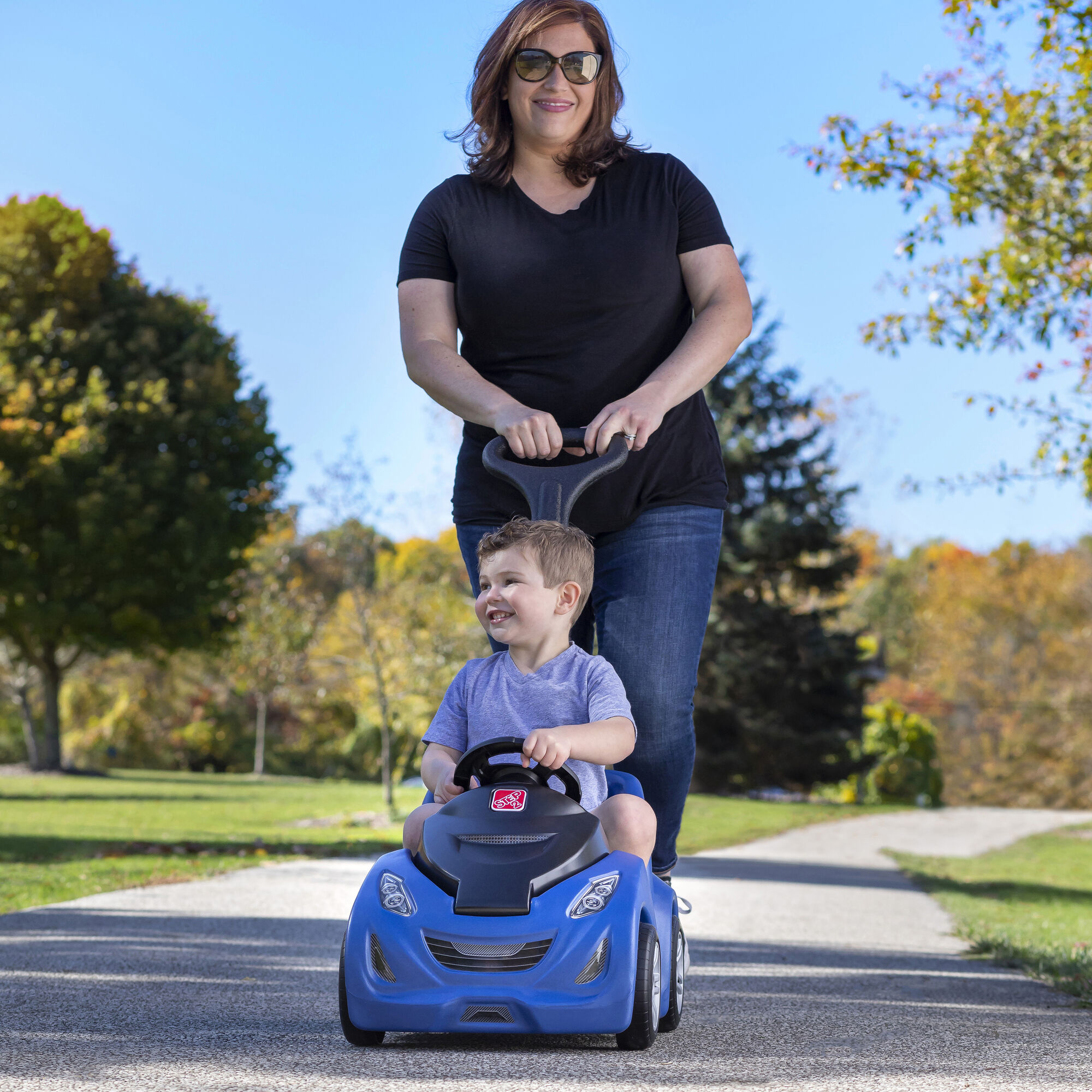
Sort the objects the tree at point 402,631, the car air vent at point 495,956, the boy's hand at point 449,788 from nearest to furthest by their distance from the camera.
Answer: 1. the car air vent at point 495,956
2. the boy's hand at point 449,788
3. the tree at point 402,631

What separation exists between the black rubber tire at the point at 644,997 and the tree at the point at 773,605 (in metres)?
21.1

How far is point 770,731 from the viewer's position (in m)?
24.2

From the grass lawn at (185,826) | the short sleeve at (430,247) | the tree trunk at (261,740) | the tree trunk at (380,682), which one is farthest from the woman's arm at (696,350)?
the tree trunk at (261,740)

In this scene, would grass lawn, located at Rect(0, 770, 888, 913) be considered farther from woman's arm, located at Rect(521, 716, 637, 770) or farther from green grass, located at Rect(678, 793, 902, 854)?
woman's arm, located at Rect(521, 716, 637, 770)

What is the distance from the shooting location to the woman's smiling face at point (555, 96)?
3162 millimetres

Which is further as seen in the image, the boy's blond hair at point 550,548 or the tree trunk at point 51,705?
the tree trunk at point 51,705

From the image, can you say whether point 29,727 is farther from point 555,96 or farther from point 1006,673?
point 555,96

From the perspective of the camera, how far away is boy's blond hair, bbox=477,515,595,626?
282 centimetres

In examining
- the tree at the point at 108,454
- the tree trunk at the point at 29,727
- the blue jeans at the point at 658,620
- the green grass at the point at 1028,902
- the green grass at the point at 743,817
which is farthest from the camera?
the tree trunk at the point at 29,727

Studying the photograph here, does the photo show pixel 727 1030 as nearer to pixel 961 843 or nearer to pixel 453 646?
pixel 961 843

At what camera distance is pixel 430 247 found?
3279 mm

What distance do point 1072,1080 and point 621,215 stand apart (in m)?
2.12

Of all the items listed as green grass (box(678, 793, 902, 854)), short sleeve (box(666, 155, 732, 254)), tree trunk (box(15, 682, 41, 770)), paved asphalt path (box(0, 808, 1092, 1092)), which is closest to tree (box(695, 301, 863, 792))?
green grass (box(678, 793, 902, 854))

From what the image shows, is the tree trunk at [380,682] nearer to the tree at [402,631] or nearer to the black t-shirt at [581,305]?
the tree at [402,631]
